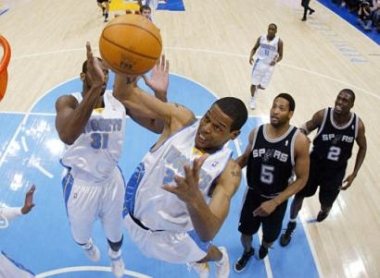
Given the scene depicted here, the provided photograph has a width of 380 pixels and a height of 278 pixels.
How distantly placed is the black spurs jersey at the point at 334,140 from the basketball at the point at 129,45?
1.84 meters

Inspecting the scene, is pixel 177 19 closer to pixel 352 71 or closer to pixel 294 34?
pixel 294 34

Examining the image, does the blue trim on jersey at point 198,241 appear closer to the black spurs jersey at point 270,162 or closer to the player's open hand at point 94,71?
the black spurs jersey at point 270,162

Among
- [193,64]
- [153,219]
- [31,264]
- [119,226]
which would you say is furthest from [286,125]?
[193,64]

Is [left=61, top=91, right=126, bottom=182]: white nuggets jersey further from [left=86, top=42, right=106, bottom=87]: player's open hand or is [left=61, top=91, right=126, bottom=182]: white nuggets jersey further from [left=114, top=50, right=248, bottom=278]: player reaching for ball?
[left=86, top=42, right=106, bottom=87]: player's open hand

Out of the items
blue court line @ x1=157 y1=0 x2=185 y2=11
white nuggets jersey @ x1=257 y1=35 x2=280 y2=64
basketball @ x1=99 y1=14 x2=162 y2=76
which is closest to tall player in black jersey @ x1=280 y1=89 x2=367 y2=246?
basketball @ x1=99 y1=14 x2=162 y2=76

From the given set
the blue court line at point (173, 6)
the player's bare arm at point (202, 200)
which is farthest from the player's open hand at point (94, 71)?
the blue court line at point (173, 6)

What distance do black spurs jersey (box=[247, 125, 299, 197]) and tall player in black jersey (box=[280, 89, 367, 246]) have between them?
64 cm

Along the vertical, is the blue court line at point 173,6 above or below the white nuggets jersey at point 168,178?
below

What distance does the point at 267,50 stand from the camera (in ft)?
21.0

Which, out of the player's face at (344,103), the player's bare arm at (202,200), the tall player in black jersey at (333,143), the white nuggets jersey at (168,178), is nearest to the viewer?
the player's bare arm at (202,200)

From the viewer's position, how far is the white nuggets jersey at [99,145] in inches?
112

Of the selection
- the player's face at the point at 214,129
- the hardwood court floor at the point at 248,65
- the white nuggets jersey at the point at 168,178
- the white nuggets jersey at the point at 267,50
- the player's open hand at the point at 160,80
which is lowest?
the hardwood court floor at the point at 248,65

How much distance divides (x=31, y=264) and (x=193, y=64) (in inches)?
225

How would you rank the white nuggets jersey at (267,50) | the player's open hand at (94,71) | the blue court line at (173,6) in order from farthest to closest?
the blue court line at (173,6), the white nuggets jersey at (267,50), the player's open hand at (94,71)
